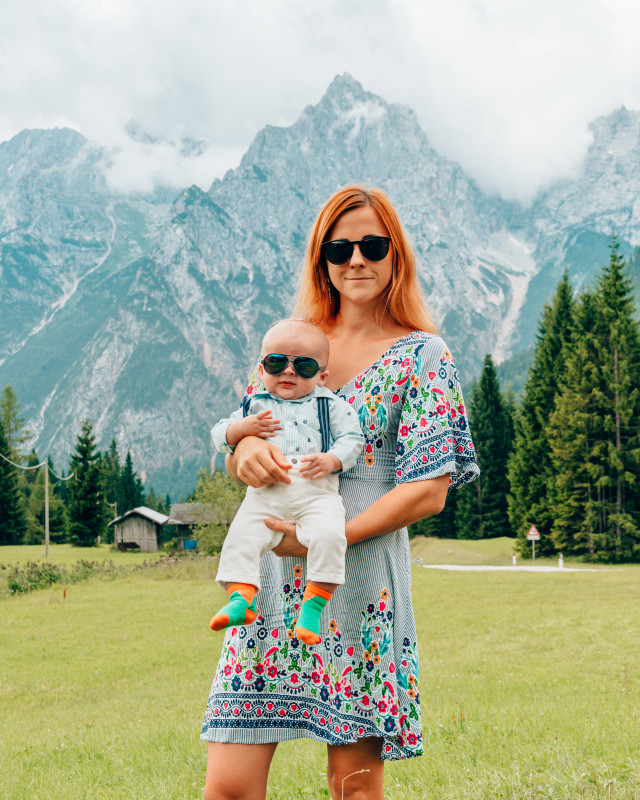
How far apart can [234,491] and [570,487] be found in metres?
18.5

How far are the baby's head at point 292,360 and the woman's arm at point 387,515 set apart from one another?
0.48m

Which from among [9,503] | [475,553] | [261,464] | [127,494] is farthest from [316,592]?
[127,494]

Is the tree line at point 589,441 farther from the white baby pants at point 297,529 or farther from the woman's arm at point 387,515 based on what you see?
the white baby pants at point 297,529

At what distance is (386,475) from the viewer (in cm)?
273

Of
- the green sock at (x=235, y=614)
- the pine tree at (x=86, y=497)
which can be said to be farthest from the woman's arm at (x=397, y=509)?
the pine tree at (x=86, y=497)

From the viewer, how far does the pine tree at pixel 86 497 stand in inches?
2596

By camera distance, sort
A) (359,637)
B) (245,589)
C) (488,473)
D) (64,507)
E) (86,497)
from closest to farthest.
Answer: (245,589) → (359,637) → (488,473) → (86,497) → (64,507)

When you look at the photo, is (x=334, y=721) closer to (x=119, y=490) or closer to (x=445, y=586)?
(x=445, y=586)

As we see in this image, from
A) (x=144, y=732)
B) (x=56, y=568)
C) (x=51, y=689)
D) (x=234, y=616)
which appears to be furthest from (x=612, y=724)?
(x=56, y=568)

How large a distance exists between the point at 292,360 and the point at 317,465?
41 cm

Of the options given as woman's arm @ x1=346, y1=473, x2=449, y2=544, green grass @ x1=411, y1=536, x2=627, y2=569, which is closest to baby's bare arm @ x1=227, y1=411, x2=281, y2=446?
woman's arm @ x1=346, y1=473, x2=449, y2=544

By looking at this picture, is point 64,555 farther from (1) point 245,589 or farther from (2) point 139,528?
(1) point 245,589

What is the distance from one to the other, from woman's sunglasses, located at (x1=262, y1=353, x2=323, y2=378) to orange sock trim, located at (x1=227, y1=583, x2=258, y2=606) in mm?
739

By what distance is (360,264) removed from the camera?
9.37 feet
